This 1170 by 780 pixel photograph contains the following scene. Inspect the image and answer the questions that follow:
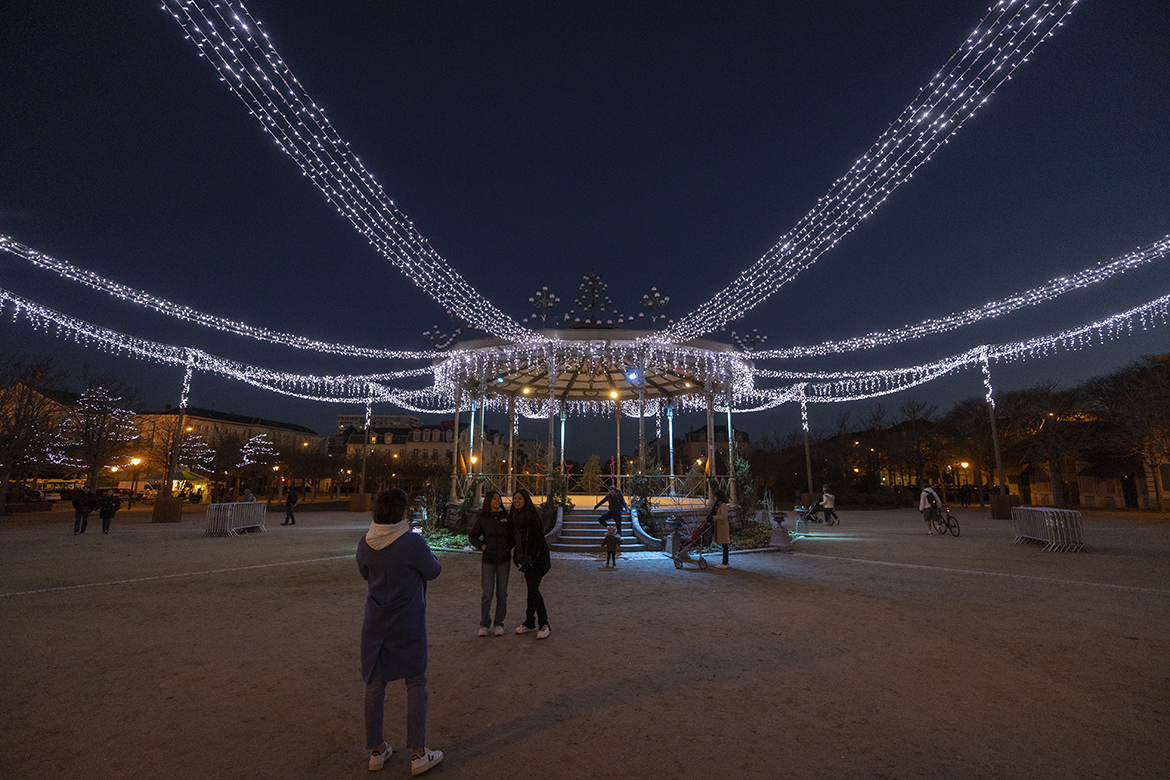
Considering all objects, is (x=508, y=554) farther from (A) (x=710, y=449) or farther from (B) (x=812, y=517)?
(B) (x=812, y=517)

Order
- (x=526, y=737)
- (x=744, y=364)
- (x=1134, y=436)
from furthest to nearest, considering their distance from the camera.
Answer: (x=1134, y=436), (x=744, y=364), (x=526, y=737)

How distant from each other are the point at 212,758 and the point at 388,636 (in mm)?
1317

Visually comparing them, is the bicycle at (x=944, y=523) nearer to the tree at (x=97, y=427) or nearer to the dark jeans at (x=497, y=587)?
the dark jeans at (x=497, y=587)

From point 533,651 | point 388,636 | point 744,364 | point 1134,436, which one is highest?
point 744,364

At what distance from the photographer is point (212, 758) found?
3258mm

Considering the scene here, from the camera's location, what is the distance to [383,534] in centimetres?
345

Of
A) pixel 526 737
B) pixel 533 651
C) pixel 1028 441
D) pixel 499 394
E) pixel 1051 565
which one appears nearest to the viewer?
pixel 526 737

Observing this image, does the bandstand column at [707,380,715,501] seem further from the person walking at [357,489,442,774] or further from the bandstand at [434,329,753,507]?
the person walking at [357,489,442,774]

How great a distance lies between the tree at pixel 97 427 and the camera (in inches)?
1188

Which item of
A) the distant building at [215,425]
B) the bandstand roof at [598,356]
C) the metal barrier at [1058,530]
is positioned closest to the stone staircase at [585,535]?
the bandstand roof at [598,356]

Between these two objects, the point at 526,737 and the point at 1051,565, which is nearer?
the point at 526,737

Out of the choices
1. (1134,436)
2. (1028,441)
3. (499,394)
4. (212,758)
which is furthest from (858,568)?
(1028,441)

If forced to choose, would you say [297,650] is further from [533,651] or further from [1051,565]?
[1051,565]

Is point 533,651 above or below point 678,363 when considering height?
below
